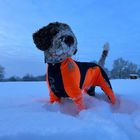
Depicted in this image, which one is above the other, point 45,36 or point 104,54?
point 45,36

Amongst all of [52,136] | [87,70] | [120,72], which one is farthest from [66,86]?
[120,72]

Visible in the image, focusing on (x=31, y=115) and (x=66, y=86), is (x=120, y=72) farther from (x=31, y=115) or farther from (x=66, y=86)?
(x=31, y=115)

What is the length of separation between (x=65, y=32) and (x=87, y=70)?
1.67ft

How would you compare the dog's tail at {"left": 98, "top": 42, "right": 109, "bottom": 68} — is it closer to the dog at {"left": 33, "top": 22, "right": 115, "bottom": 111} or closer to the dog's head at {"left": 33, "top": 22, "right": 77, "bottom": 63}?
the dog at {"left": 33, "top": 22, "right": 115, "bottom": 111}

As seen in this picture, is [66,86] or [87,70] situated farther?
[87,70]

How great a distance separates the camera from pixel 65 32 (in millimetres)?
2107

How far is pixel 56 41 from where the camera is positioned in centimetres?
209

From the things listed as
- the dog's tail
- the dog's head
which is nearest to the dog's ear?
the dog's head

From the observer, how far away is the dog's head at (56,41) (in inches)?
82.4

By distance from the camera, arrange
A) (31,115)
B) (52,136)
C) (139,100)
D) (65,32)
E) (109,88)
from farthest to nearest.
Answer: (109,88) → (139,100) → (65,32) → (31,115) → (52,136)

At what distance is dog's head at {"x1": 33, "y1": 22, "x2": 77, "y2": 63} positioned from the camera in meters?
2.09

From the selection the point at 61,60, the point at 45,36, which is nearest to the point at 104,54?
the point at 61,60

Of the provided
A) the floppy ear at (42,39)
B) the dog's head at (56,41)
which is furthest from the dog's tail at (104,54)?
the floppy ear at (42,39)

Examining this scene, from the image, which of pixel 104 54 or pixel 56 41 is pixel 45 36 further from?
pixel 104 54
